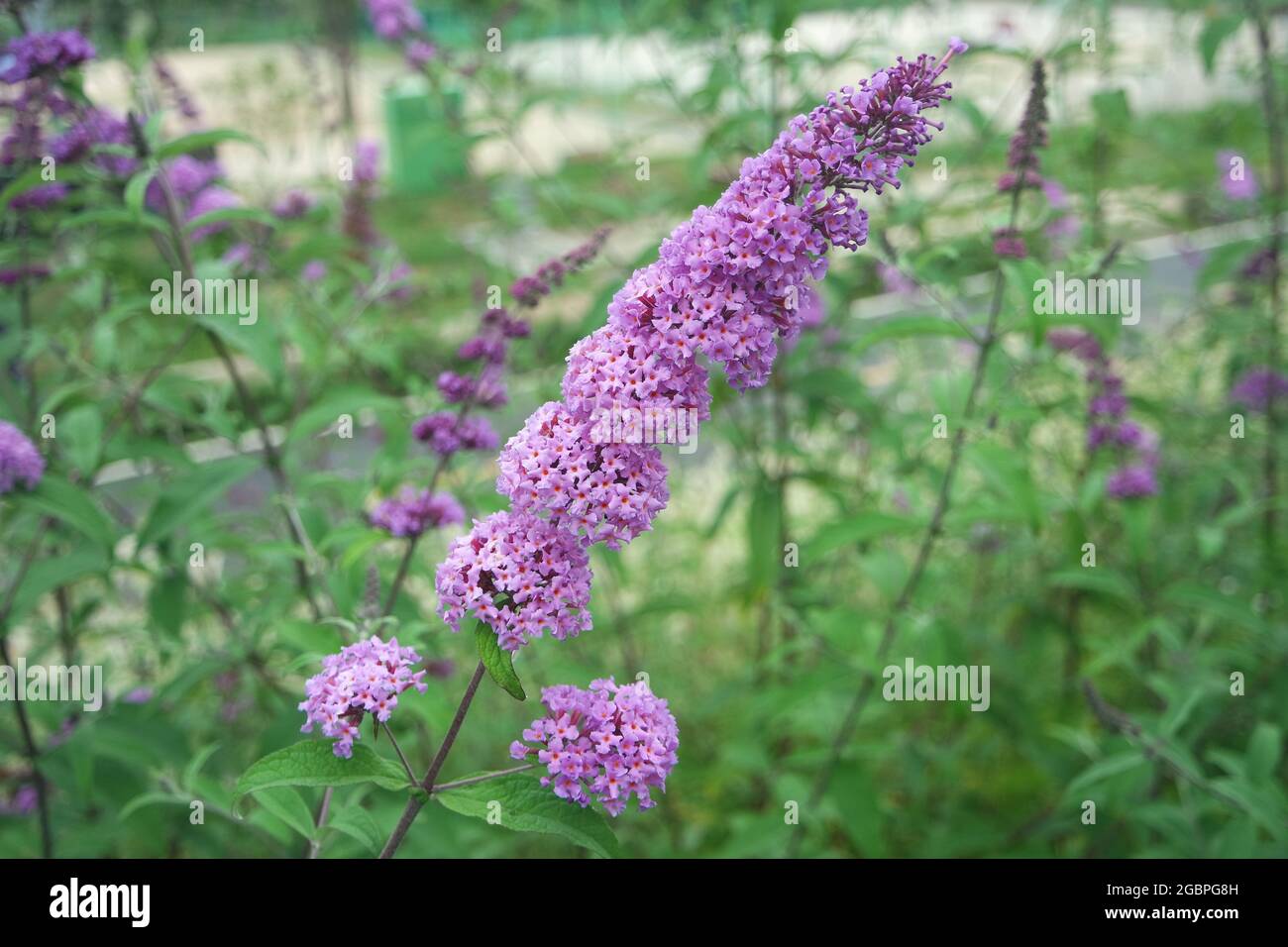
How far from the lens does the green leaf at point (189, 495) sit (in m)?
2.82

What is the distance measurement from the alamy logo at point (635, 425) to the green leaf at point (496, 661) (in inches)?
13.9

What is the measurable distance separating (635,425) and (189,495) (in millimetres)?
1756

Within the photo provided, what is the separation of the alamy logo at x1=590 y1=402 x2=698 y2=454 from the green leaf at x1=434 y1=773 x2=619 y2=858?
0.61 metres

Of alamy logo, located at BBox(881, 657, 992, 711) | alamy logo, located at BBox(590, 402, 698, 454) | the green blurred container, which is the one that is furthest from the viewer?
the green blurred container

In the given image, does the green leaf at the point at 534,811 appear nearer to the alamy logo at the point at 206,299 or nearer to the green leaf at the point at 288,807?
the green leaf at the point at 288,807

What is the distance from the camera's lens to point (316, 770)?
5.70ft

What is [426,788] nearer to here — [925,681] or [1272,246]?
[925,681]

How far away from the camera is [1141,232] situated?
448 inches

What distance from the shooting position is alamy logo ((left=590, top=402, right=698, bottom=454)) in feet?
5.21

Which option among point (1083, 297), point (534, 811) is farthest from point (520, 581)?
point (1083, 297)
